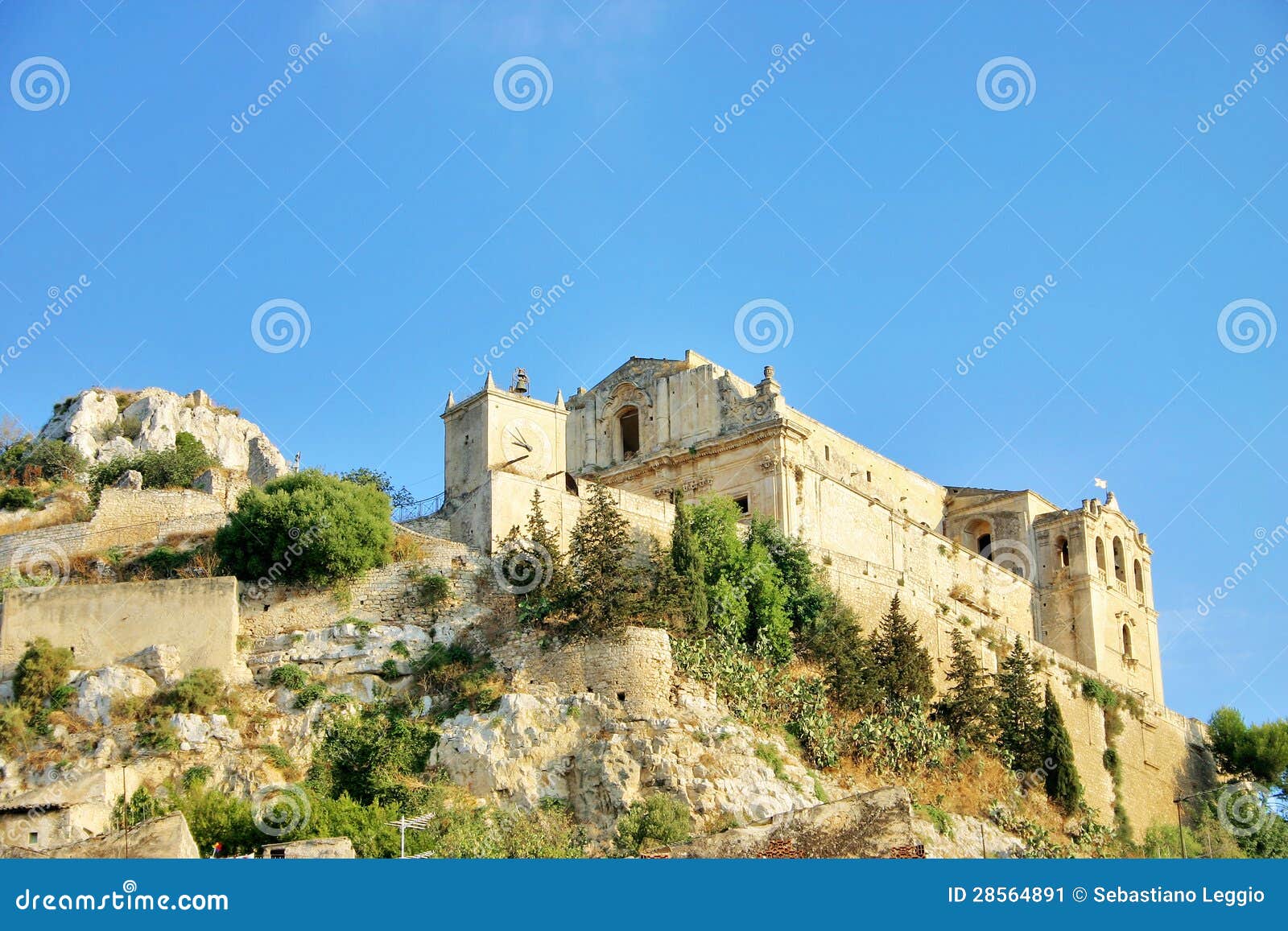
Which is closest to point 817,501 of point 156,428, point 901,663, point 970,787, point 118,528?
point 901,663

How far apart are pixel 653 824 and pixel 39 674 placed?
10.6 m

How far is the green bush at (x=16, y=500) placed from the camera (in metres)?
39.8

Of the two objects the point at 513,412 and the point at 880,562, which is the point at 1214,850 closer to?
the point at 880,562

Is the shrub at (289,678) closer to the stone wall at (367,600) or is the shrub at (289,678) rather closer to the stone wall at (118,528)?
the stone wall at (367,600)

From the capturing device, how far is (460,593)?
108 ft

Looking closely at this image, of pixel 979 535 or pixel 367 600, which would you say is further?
pixel 979 535

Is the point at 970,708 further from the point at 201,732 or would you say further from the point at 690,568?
the point at 201,732

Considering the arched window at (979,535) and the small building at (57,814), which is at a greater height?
the arched window at (979,535)

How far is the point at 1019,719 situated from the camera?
36156mm

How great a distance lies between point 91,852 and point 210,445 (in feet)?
95.8

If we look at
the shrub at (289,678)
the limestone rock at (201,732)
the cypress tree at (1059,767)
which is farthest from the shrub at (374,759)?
the cypress tree at (1059,767)

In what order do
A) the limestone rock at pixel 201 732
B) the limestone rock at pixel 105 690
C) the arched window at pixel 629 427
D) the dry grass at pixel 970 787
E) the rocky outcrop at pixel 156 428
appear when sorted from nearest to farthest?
the limestone rock at pixel 201 732 → the limestone rock at pixel 105 690 → the dry grass at pixel 970 787 → the arched window at pixel 629 427 → the rocky outcrop at pixel 156 428

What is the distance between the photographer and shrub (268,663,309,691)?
31.2m

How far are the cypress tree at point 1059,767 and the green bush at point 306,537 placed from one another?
13257 millimetres
